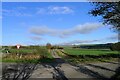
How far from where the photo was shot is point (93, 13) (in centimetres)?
1953

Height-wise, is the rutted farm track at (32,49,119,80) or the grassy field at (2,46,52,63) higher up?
the grassy field at (2,46,52,63)

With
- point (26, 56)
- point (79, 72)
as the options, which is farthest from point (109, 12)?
point (26, 56)

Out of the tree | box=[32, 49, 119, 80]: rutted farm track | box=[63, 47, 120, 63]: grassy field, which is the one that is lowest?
box=[32, 49, 119, 80]: rutted farm track

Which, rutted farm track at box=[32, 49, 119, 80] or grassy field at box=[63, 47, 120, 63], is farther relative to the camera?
grassy field at box=[63, 47, 120, 63]

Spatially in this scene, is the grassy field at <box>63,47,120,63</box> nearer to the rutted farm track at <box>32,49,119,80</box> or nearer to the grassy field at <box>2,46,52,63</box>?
the grassy field at <box>2,46,52,63</box>

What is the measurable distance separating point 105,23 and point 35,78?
6.33 metres

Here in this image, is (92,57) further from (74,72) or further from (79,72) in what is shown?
(74,72)

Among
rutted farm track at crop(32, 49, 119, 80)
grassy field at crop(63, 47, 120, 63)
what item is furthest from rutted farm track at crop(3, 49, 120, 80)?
grassy field at crop(63, 47, 120, 63)

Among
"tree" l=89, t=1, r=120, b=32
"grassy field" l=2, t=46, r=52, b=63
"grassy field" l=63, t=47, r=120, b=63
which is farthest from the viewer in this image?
"grassy field" l=63, t=47, r=120, b=63

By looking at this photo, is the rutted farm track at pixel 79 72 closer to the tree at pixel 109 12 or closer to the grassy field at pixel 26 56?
the tree at pixel 109 12

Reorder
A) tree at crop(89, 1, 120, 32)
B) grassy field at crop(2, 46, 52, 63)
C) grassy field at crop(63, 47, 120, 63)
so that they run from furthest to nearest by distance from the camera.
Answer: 1. grassy field at crop(63, 47, 120, 63)
2. grassy field at crop(2, 46, 52, 63)
3. tree at crop(89, 1, 120, 32)

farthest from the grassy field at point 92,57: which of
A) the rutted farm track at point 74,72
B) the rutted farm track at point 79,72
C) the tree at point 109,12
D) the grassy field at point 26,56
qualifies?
the tree at point 109,12

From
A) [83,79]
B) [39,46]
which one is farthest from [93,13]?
[39,46]

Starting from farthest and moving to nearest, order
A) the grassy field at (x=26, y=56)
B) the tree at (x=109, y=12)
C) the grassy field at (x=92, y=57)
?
the grassy field at (x=92, y=57) → the grassy field at (x=26, y=56) → the tree at (x=109, y=12)
